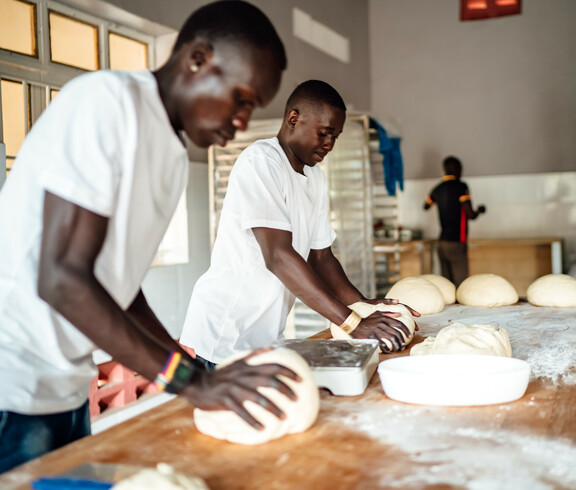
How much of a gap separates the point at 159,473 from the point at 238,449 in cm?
24

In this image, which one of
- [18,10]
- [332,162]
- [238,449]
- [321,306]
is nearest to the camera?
[238,449]

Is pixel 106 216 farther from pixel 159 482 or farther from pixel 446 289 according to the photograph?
pixel 446 289

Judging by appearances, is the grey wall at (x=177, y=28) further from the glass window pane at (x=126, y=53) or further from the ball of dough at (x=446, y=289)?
the ball of dough at (x=446, y=289)

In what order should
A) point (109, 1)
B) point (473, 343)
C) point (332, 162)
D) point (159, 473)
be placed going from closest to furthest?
point (159, 473), point (473, 343), point (109, 1), point (332, 162)

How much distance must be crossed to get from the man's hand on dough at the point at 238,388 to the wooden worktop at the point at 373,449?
3.4 inches

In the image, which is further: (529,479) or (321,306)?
(321,306)

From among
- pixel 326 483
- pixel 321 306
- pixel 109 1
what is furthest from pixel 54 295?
pixel 109 1

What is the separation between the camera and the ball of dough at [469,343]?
144 cm

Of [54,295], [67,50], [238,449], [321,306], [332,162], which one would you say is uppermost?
[67,50]

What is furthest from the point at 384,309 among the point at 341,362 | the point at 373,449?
the point at 373,449

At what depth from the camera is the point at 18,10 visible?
2.85m

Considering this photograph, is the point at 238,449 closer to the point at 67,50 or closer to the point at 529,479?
the point at 529,479

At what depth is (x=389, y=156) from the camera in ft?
18.2

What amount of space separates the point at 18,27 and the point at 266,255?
6.61ft
